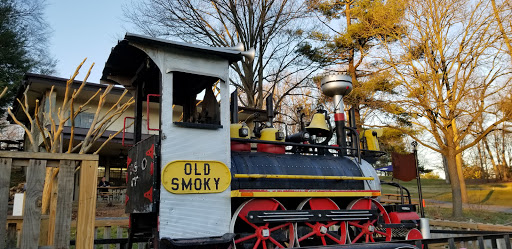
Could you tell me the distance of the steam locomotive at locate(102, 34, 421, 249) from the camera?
4113mm

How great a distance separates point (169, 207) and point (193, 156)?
25.1 inches

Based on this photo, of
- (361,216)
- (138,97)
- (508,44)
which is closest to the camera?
(361,216)

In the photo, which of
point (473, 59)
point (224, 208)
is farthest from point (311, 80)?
point (224, 208)

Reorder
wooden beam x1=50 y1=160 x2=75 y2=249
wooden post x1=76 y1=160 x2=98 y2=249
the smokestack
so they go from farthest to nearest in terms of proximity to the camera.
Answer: the smokestack < wooden post x1=76 y1=160 x2=98 y2=249 < wooden beam x1=50 y1=160 x2=75 y2=249

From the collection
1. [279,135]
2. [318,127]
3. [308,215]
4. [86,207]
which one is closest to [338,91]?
[318,127]

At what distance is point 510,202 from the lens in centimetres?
2202

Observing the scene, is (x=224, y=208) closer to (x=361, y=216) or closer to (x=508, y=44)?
(x=361, y=216)

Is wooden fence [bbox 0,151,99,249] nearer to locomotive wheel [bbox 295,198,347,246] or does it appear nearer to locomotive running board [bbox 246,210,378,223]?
locomotive running board [bbox 246,210,378,223]

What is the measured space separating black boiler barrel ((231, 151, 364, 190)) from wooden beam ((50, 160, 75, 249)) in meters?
2.11

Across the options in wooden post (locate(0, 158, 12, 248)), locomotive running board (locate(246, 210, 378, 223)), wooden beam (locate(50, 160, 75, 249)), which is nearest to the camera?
wooden post (locate(0, 158, 12, 248))

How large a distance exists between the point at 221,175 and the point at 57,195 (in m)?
1.93

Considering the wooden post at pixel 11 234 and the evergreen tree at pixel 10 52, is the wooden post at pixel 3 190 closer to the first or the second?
the wooden post at pixel 11 234

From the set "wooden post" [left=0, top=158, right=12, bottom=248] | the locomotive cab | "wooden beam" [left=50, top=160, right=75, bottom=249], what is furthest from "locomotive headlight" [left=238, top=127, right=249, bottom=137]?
"wooden post" [left=0, top=158, right=12, bottom=248]

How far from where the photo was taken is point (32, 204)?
105 inches
